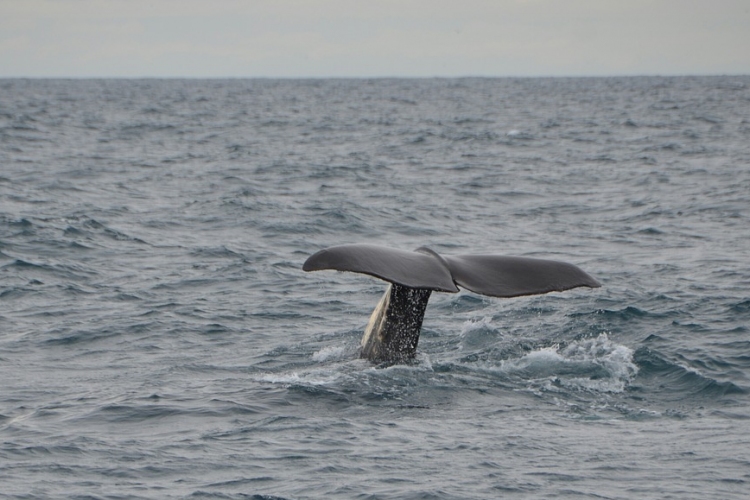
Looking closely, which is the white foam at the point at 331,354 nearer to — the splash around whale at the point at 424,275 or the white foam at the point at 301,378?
the white foam at the point at 301,378

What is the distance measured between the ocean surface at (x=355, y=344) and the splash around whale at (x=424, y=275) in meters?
0.65

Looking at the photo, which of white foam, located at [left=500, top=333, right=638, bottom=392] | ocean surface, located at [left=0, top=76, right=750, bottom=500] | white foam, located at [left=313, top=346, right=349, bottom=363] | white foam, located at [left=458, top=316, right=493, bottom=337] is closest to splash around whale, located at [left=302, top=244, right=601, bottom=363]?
ocean surface, located at [left=0, top=76, right=750, bottom=500]

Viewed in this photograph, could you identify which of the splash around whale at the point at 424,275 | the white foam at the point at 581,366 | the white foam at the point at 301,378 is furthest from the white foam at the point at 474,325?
the splash around whale at the point at 424,275

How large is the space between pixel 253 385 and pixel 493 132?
124ft

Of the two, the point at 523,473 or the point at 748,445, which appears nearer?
the point at 523,473

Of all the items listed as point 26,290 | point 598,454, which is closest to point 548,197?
point 26,290

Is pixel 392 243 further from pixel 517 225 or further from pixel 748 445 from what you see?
pixel 748 445

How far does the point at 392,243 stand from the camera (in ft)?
58.0

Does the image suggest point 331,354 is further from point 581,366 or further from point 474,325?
point 581,366

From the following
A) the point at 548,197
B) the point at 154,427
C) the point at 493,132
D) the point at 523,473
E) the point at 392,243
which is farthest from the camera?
the point at 493,132

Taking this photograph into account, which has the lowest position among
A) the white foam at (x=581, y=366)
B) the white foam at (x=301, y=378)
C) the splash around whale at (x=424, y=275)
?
the white foam at (x=301, y=378)

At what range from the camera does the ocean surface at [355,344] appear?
716 cm

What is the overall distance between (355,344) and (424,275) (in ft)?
11.6

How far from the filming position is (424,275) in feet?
23.4
